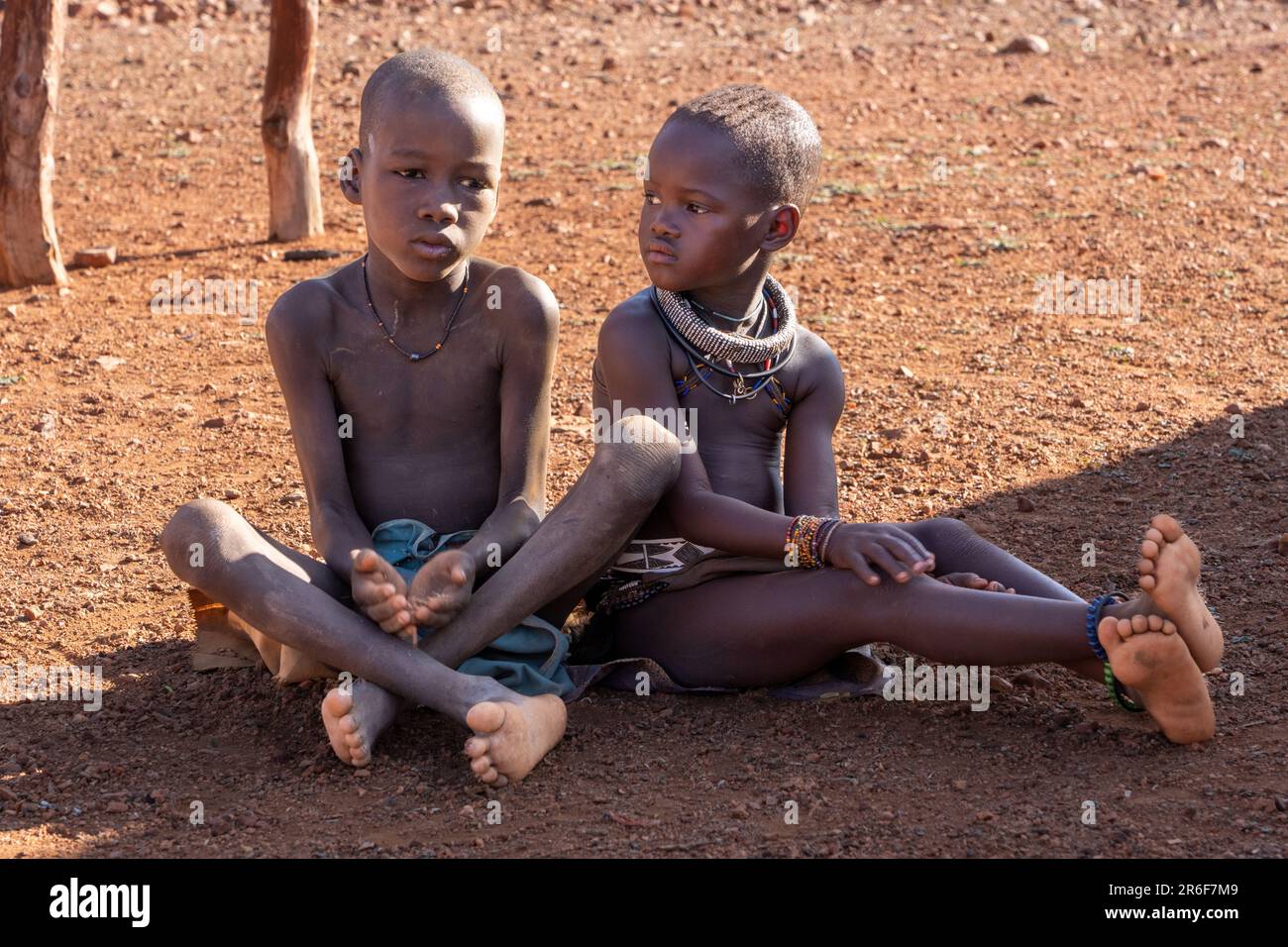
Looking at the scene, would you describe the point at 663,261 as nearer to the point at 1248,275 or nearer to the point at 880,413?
the point at 880,413

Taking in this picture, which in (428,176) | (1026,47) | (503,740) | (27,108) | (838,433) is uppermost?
(1026,47)

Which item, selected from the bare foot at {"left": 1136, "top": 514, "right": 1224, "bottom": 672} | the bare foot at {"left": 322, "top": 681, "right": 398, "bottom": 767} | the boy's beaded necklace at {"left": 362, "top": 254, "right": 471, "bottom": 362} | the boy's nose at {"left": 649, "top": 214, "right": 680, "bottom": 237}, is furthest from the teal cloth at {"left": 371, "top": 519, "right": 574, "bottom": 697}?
the bare foot at {"left": 1136, "top": 514, "right": 1224, "bottom": 672}

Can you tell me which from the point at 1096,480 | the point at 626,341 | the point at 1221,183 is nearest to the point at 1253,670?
the point at 1096,480

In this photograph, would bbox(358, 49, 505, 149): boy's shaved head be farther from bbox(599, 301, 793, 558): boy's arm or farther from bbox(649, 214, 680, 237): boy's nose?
bbox(599, 301, 793, 558): boy's arm

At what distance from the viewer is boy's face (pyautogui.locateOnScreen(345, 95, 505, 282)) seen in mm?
A: 3377

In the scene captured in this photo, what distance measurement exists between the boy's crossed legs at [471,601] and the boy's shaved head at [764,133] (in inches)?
24.9

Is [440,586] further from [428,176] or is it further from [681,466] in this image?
[428,176]

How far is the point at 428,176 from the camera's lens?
134 inches


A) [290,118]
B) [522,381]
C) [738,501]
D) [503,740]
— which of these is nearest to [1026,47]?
[290,118]

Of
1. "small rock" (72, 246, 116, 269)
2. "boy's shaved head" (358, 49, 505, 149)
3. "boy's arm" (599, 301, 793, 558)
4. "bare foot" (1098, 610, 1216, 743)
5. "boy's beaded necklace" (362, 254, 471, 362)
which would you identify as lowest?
"bare foot" (1098, 610, 1216, 743)

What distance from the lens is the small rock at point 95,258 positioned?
7789mm

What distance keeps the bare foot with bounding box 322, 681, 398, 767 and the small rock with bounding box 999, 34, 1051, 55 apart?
1092 centimetres

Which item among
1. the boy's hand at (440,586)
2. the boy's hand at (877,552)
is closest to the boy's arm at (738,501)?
the boy's hand at (877,552)

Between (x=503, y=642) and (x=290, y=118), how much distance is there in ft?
16.8
